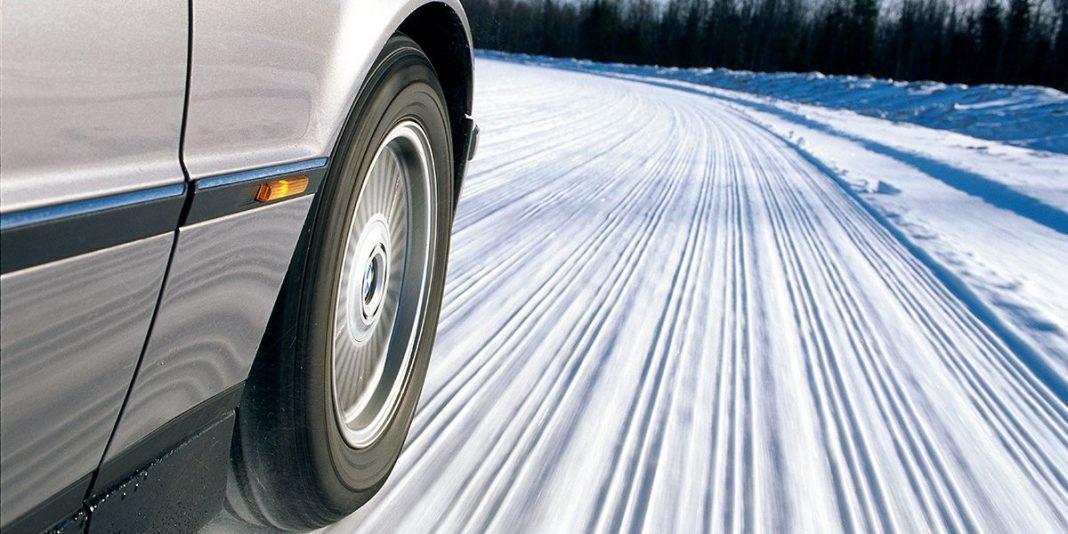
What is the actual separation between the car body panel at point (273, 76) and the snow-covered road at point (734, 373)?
3.14 feet

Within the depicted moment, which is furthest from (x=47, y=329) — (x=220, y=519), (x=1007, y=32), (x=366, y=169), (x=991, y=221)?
(x=1007, y=32)

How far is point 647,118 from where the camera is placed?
612 inches

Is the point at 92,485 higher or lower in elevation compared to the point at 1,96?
lower

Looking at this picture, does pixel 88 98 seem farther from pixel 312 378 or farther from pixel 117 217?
pixel 312 378

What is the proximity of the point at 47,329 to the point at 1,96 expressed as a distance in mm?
241

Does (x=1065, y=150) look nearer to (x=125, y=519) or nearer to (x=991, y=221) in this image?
(x=991, y=221)

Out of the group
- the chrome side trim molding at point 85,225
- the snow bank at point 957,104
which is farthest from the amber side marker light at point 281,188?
the snow bank at point 957,104

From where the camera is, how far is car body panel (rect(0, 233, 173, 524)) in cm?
81

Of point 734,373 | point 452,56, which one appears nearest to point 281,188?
point 452,56

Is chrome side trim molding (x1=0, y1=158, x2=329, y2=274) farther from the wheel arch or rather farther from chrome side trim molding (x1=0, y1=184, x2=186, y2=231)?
the wheel arch

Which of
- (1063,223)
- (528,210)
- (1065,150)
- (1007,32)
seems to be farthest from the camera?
(1007,32)

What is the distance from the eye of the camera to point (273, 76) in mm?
1162

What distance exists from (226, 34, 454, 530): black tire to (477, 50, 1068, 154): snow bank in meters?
15.0

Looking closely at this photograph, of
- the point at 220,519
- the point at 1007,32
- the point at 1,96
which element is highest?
the point at 1007,32
